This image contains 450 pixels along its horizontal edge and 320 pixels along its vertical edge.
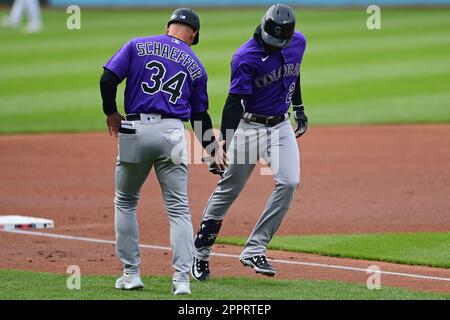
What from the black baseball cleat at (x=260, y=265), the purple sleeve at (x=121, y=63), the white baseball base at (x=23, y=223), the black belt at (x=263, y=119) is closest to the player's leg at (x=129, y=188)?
the purple sleeve at (x=121, y=63)

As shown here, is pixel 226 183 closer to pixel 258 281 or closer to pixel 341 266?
pixel 258 281

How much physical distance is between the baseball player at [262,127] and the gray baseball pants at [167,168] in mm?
767

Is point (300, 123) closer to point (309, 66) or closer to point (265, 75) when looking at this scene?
point (265, 75)

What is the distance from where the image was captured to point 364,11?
36.8 metres

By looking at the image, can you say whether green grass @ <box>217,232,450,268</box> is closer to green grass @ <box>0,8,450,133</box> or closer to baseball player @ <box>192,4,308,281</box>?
baseball player @ <box>192,4,308,281</box>

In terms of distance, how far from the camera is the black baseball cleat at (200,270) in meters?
7.29

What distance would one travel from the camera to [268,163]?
743 centimetres

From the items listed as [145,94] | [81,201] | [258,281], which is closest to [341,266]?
[258,281]

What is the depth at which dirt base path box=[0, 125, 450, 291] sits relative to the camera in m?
8.34

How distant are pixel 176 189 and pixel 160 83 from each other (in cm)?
69

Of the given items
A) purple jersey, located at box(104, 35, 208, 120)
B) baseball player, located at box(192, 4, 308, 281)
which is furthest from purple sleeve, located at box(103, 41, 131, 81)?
baseball player, located at box(192, 4, 308, 281)

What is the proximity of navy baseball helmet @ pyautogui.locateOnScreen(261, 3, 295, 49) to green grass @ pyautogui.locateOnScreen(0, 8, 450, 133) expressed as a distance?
32.3 ft

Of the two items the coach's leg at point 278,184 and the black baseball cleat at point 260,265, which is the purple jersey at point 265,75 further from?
the black baseball cleat at point 260,265

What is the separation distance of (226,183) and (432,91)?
1359cm
